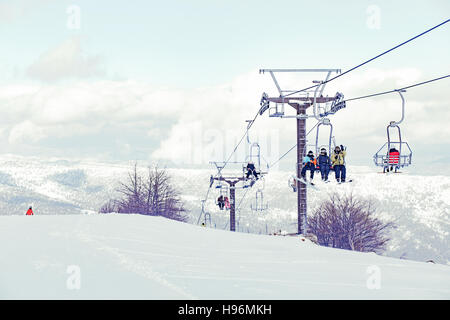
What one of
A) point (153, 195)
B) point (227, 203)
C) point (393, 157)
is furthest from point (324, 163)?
point (153, 195)

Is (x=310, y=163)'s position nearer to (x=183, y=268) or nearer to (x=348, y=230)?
(x=183, y=268)

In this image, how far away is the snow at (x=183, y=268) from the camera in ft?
20.7

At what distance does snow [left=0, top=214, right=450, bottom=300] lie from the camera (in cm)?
630

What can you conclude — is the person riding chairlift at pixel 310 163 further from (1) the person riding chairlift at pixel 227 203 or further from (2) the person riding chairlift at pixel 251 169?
(1) the person riding chairlift at pixel 227 203

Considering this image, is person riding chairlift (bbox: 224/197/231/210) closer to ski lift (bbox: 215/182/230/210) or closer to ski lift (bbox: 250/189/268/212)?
ski lift (bbox: 215/182/230/210)

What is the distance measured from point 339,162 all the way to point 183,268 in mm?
10326

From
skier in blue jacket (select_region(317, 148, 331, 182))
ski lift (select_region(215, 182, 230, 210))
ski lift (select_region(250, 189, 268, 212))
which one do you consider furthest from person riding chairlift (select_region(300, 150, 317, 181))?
ski lift (select_region(215, 182, 230, 210))

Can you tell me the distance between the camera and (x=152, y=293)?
241 inches

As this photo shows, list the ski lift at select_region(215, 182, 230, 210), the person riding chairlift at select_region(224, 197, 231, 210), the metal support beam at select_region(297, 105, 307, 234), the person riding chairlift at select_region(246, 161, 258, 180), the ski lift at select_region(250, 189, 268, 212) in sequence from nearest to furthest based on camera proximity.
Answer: the metal support beam at select_region(297, 105, 307, 234)
the person riding chairlift at select_region(246, 161, 258, 180)
the ski lift at select_region(250, 189, 268, 212)
the ski lift at select_region(215, 182, 230, 210)
the person riding chairlift at select_region(224, 197, 231, 210)

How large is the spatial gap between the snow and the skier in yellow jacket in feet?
20.2

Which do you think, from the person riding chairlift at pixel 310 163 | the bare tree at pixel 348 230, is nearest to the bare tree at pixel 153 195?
the bare tree at pixel 348 230

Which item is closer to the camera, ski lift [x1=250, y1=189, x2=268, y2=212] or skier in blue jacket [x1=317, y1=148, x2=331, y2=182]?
skier in blue jacket [x1=317, y1=148, x2=331, y2=182]

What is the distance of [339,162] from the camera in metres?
16.9
